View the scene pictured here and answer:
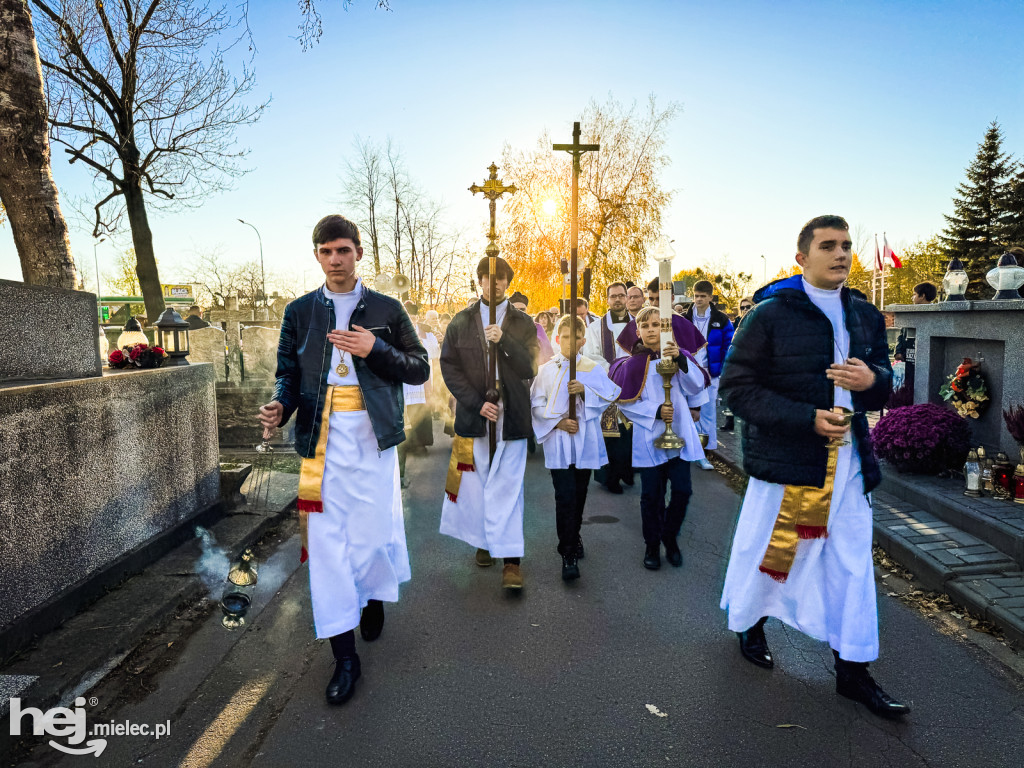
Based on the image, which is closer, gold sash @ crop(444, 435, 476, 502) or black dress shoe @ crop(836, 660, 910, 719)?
black dress shoe @ crop(836, 660, 910, 719)

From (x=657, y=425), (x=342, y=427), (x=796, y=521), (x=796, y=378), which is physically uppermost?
(x=796, y=378)

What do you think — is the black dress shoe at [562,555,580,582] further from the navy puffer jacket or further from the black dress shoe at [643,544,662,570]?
the navy puffer jacket

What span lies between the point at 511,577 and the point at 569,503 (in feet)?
2.23

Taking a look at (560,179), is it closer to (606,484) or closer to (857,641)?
(606,484)

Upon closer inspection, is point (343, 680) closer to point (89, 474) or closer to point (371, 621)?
point (371, 621)

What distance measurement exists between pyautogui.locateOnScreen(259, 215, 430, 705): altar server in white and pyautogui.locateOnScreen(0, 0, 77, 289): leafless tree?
262cm

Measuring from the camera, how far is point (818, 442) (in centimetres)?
316

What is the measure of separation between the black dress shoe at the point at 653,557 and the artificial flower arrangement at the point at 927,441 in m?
3.03

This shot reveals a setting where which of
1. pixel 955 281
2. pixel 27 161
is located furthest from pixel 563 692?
pixel 955 281

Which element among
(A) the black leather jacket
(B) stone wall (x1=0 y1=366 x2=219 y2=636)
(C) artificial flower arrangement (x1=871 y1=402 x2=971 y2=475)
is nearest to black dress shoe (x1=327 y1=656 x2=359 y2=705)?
(A) the black leather jacket

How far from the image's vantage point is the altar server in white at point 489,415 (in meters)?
4.75

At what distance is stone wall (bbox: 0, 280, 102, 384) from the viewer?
380cm

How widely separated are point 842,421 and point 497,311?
2.65 meters

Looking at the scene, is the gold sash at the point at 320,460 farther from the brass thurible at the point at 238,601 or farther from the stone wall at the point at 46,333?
the stone wall at the point at 46,333
